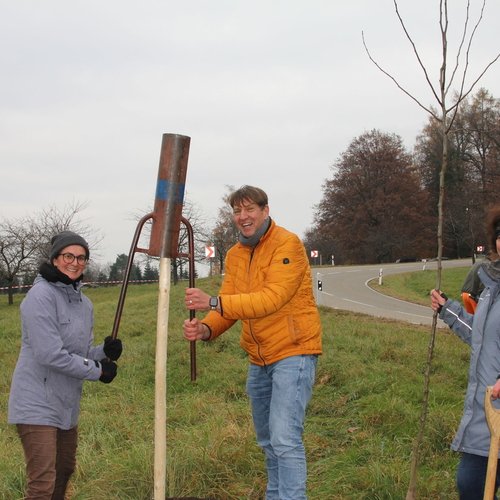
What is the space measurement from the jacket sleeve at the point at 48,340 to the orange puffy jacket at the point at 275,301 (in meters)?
0.79

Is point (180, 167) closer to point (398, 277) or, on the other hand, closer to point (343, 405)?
point (343, 405)

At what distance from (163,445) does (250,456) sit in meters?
1.49

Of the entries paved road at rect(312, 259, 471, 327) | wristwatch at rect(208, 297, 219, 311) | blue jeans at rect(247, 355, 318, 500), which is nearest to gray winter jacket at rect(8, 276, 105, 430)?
wristwatch at rect(208, 297, 219, 311)

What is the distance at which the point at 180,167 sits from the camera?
2.89 m

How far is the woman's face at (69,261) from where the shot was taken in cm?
315

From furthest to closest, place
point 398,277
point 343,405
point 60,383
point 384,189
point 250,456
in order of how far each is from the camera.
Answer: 1. point 384,189
2. point 398,277
3. point 343,405
4. point 250,456
5. point 60,383

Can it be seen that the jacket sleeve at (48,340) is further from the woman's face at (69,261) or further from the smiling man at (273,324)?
the smiling man at (273,324)

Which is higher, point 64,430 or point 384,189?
point 384,189

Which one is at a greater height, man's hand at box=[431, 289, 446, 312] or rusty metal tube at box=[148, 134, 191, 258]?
rusty metal tube at box=[148, 134, 191, 258]

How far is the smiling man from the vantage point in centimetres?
296

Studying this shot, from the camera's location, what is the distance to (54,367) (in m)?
2.91

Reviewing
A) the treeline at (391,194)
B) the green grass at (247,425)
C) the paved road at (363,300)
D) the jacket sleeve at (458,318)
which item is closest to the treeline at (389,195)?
the treeline at (391,194)

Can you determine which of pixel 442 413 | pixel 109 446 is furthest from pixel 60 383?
pixel 442 413

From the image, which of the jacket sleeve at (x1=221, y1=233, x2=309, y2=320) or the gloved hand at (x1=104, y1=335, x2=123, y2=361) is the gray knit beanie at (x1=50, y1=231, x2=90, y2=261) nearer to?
the gloved hand at (x1=104, y1=335, x2=123, y2=361)
